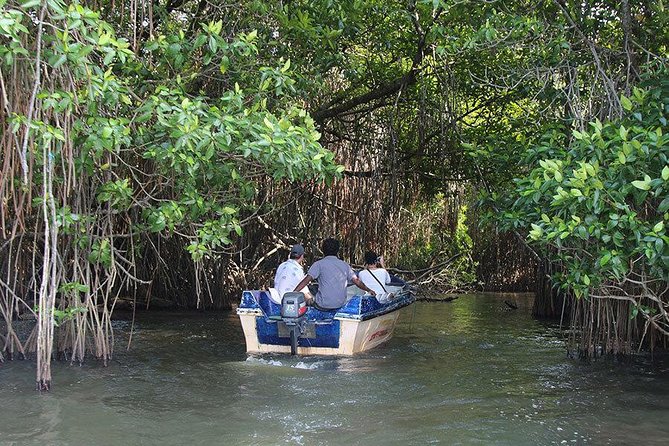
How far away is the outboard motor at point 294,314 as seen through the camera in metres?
7.81

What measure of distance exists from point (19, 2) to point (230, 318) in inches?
270

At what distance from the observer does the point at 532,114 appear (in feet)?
29.6

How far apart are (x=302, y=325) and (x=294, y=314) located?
→ 238mm

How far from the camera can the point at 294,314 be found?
7820 millimetres

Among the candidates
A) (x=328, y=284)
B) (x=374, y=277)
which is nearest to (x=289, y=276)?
(x=328, y=284)

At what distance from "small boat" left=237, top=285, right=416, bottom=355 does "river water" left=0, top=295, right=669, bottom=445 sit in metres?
0.15

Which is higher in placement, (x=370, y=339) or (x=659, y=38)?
(x=659, y=38)

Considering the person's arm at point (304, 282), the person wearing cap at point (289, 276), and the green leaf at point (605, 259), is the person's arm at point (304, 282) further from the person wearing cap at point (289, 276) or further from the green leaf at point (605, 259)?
the green leaf at point (605, 259)

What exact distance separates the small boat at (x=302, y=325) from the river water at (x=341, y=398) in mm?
149

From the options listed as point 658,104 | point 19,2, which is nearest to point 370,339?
point 658,104

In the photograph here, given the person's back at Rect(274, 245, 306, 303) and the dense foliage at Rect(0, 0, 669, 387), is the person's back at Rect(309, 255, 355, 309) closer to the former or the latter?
the person's back at Rect(274, 245, 306, 303)

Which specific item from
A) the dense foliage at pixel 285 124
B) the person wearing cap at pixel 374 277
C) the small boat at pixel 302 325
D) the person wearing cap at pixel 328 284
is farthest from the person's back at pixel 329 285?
the person wearing cap at pixel 374 277

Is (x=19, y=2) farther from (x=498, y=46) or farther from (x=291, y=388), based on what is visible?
(x=498, y=46)

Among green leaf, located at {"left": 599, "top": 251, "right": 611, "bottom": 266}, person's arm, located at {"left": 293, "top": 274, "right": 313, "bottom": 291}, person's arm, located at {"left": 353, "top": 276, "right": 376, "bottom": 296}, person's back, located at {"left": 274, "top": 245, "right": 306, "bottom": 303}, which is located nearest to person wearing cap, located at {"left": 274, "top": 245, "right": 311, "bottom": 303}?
person's back, located at {"left": 274, "top": 245, "right": 306, "bottom": 303}
